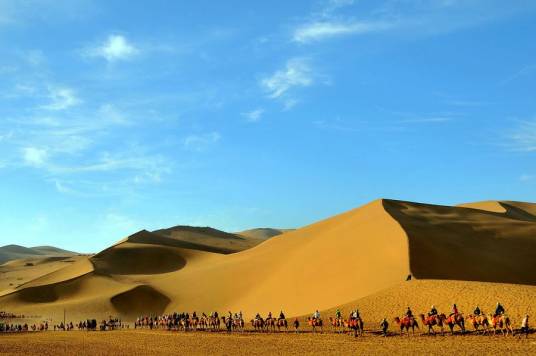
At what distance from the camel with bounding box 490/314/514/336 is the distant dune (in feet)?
23.6

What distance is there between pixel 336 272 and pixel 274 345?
2541cm

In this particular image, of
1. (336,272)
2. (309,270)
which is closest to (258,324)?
(336,272)

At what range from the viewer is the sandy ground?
2481cm

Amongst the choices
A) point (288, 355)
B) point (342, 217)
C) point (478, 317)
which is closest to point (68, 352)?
point (288, 355)

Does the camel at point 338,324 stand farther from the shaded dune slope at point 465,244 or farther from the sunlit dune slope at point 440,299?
the shaded dune slope at point 465,244

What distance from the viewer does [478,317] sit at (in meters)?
29.4

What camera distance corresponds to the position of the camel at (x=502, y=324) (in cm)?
2780

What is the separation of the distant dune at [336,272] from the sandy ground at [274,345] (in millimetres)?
8152

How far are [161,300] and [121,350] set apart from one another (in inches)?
1613

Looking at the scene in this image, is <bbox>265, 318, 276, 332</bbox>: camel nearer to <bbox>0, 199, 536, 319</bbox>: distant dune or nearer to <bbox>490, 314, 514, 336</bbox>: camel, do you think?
<bbox>0, 199, 536, 319</bbox>: distant dune

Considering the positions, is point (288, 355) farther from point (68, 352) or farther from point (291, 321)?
point (291, 321)

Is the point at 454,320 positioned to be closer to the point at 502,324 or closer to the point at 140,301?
the point at 502,324

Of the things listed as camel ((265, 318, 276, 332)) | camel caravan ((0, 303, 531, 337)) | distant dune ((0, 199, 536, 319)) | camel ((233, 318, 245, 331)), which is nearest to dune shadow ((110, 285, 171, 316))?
distant dune ((0, 199, 536, 319))

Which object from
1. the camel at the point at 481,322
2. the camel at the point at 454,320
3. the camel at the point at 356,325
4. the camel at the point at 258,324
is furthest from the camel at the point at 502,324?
the camel at the point at 258,324
